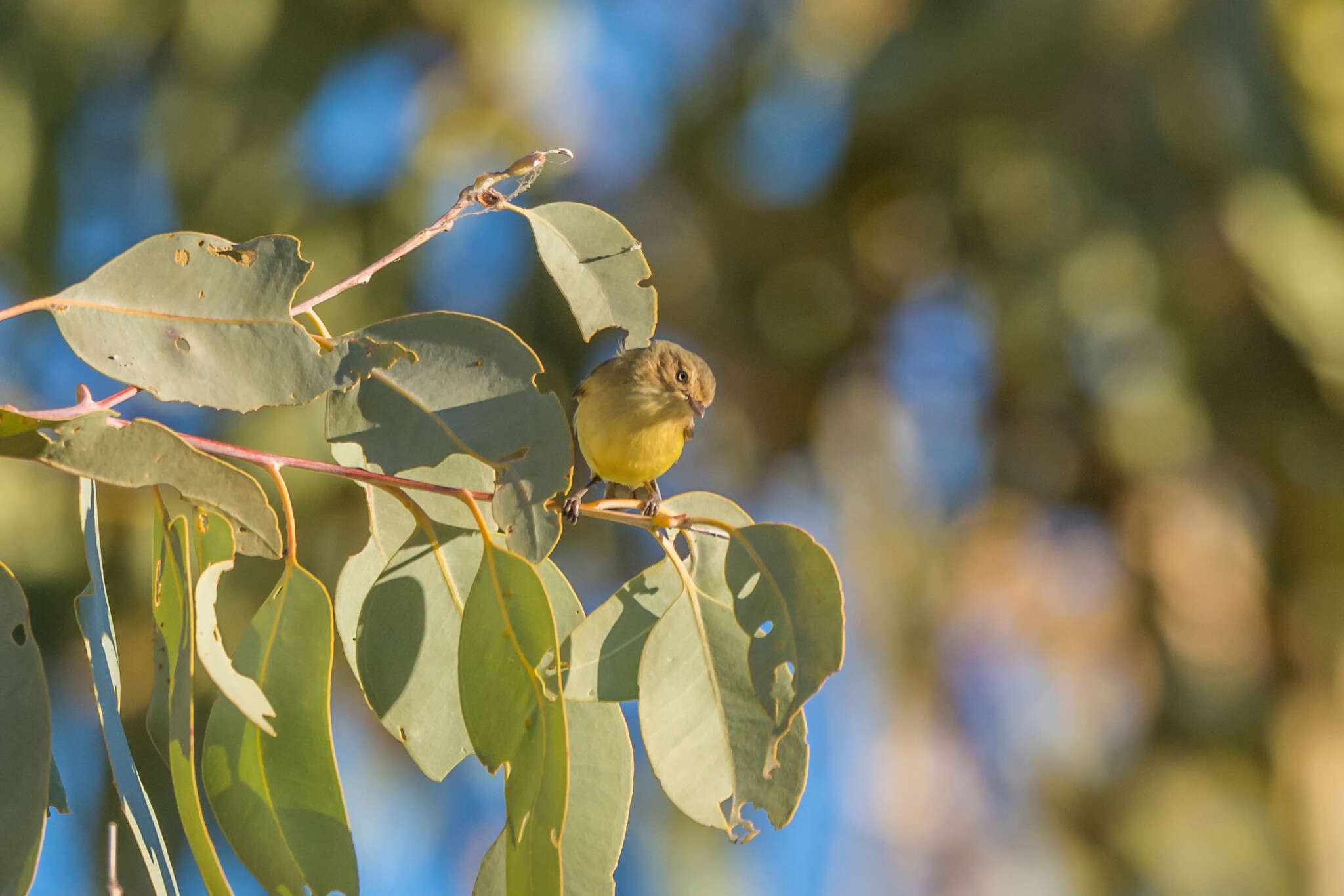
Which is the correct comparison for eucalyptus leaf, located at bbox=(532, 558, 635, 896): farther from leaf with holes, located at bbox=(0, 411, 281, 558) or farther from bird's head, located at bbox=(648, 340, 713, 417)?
bird's head, located at bbox=(648, 340, 713, 417)

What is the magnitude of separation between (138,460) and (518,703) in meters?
0.68

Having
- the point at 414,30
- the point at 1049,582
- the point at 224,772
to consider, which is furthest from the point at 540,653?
the point at 1049,582

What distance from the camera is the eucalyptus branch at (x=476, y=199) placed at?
180cm

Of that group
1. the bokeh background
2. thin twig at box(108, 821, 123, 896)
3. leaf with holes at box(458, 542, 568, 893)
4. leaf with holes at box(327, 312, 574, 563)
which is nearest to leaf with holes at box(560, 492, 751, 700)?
leaf with holes at box(458, 542, 568, 893)

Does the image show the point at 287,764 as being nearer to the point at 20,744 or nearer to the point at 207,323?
the point at 20,744

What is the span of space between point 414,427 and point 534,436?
0.19 m

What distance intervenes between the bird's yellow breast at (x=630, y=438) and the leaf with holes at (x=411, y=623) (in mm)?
1082

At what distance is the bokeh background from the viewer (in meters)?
7.92

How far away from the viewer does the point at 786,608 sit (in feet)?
6.03

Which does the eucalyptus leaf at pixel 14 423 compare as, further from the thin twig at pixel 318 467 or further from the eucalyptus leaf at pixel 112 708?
the eucalyptus leaf at pixel 112 708

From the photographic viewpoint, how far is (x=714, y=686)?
2066mm

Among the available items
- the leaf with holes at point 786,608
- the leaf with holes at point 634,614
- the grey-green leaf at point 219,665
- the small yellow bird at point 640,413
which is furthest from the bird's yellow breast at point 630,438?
the grey-green leaf at point 219,665

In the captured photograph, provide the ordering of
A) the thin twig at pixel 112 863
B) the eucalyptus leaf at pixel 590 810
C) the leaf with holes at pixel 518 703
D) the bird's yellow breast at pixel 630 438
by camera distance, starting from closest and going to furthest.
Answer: the thin twig at pixel 112 863, the leaf with holes at pixel 518 703, the eucalyptus leaf at pixel 590 810, the bird's yellow breast at pixel 630 438

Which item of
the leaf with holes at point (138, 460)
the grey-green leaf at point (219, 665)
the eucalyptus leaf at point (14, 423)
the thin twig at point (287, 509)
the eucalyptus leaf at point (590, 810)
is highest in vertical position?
the eucalyptus leaf at point (14, 423)
